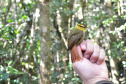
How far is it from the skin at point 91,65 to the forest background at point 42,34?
1948 mm

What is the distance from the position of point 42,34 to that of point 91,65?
8.93ft

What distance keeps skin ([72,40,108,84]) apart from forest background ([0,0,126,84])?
1948 millimetres

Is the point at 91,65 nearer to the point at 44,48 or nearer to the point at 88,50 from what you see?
the point at 88,50

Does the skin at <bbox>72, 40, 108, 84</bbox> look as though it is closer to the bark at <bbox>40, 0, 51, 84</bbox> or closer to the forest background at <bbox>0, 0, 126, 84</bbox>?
the forest background at <bbox>0, 0, 126, 84</bbox>

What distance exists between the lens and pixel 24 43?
6484mm

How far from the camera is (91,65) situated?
4.75 feet

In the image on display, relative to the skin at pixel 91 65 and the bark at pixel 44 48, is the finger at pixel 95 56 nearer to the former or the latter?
the skin at pixel 91 65

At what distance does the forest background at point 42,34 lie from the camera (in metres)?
4.04

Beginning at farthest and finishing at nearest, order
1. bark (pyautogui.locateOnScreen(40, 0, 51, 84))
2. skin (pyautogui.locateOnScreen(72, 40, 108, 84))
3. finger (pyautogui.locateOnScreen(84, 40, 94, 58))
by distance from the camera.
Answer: bark (pyautogui.locateOnScreen(40, 0, 51, 84)) → finger (pyautogui.locateOnScreen(84, 40, 94, 58)) → skin (pyautogui.locateOnScreen(72, 40, 108, 84))

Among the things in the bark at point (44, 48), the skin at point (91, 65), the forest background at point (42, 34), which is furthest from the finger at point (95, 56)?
the bark at point (44, 48)

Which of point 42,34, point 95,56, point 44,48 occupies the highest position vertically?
point 95,56

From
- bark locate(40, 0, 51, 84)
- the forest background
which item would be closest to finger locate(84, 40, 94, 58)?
the forest background

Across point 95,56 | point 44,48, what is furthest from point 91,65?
point 44,48

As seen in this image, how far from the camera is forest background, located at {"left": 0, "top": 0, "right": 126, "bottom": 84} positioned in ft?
13.3
